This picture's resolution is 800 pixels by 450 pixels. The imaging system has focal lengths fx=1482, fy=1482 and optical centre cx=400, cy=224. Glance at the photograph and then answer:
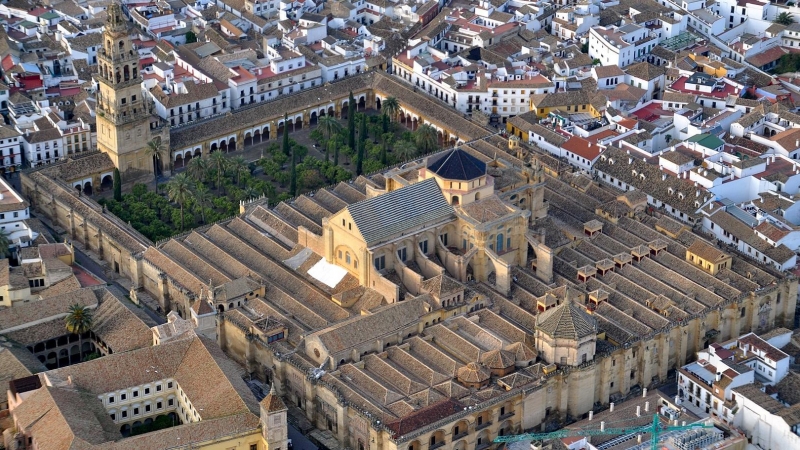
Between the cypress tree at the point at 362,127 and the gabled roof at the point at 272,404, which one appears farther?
the cypress tree at the point at 362,127

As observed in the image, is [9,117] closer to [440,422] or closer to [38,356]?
[38,356]

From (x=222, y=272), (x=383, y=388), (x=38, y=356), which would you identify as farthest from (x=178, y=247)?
(x=383, y=388)

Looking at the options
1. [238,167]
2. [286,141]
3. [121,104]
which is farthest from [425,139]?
[121,104]

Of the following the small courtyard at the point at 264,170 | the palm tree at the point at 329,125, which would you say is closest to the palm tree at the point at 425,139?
the small courtyard at the point at 264,170

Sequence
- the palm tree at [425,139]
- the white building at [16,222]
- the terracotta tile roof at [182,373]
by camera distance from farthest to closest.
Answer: the palm tree at [425,139] < the white building at [16,222] < the terracotta tile roof at [182,373]

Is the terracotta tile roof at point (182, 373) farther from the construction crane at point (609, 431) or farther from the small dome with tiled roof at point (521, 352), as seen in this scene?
the construction crane at point (609, 431)

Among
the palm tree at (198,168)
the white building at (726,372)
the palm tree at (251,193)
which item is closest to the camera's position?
the white building at (726,372)

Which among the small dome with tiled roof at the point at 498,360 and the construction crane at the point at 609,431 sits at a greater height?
the small dome with tiled roof at the point at 498,360
